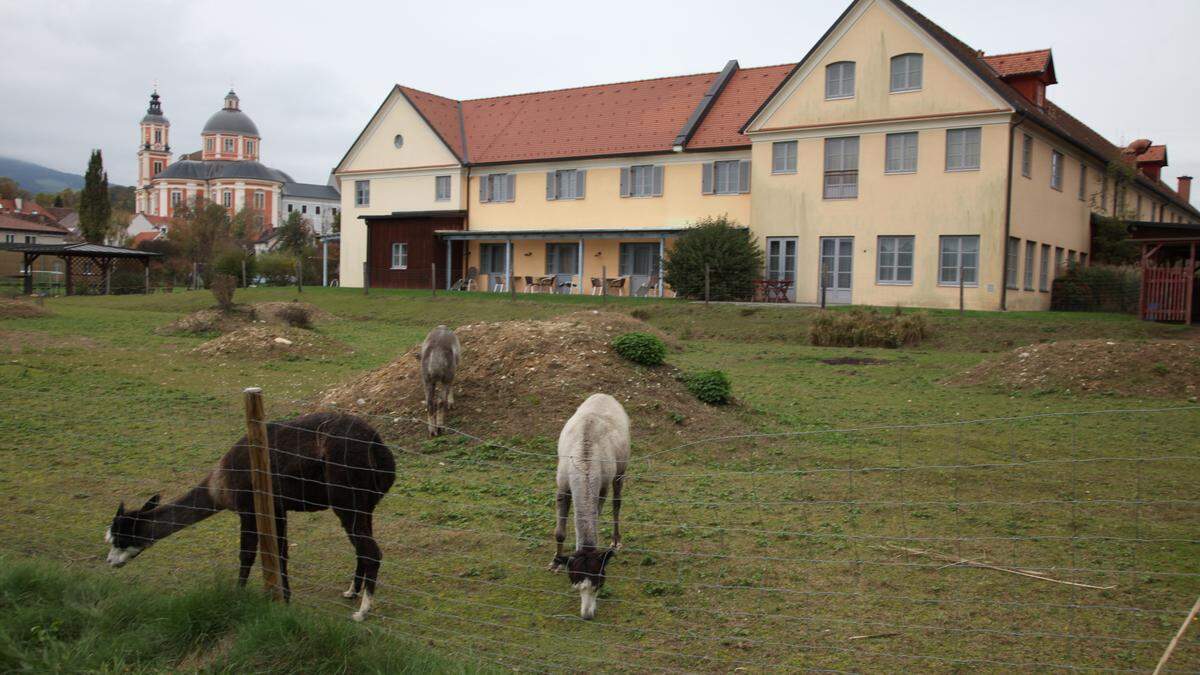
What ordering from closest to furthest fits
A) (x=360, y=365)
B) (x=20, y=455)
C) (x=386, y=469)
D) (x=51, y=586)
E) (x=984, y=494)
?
(x=51, y=586)
(x=386, y=469)
(x=984, y=494)
(x=20, y=455)
(x=360, y=365)

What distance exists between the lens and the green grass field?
5.86 meters

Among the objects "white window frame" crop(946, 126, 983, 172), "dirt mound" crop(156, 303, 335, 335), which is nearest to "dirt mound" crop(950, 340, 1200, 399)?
"white window frame" crop(946, 126, 983, 172)

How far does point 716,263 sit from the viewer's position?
3400cm

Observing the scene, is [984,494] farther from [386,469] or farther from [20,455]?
[20,455]

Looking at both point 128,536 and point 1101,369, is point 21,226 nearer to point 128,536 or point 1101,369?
point 1101,369

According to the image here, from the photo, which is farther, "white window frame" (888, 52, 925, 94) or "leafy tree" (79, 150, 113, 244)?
"leafy tree" (79, 150, 113, 244)

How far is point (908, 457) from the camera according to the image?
11211 millimetres

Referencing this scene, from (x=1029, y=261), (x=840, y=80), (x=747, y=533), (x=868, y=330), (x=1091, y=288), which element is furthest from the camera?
(x=1091, y=288)

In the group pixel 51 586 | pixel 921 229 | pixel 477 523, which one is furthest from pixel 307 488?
pixel 921 229

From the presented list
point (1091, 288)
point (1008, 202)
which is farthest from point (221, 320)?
point (1091, 288)

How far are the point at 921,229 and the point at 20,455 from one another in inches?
1164

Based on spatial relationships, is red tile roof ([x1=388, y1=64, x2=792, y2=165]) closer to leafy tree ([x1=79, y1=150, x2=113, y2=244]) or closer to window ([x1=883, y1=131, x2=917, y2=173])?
window ([x1=883, y1=131, x2=917, y2=173])

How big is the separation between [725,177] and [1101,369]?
24564 mm

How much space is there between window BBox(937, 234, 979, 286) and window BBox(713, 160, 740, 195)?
981 cm
